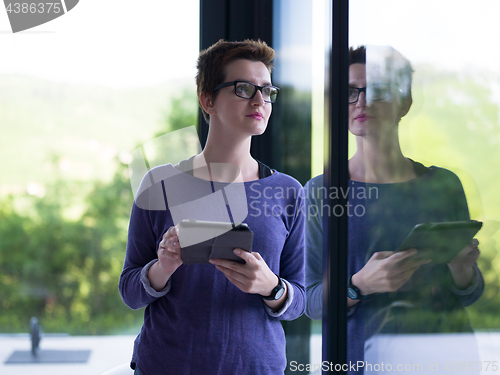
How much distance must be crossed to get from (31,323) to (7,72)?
1.03m

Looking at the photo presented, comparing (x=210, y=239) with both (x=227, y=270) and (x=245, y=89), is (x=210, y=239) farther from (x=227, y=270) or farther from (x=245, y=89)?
(x=245, y=89)

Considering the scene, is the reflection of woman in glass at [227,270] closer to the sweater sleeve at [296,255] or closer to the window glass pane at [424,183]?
the sweater sleeve at [296,255]

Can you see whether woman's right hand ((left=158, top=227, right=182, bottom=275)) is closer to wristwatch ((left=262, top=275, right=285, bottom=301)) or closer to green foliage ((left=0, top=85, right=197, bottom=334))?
wristwatch ((left=262, top=275, right=285, bottom=301))

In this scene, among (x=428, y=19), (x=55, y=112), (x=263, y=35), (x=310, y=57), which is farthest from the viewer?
(x=55, y=112)

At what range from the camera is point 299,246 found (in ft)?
3.16

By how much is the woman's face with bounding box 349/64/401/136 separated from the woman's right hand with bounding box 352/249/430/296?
22cm

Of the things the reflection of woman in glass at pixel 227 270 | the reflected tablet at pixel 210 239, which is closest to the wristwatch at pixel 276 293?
the reflection of woman in glass at pixel 227 270

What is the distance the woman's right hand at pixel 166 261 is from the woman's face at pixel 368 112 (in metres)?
0.43

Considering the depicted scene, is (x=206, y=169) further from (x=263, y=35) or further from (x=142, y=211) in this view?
(x=263, y=35)

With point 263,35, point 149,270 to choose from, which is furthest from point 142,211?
point 263,35

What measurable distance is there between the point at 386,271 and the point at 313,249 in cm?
27

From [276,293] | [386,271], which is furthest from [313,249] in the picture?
[386,271]

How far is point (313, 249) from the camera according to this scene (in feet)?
3.07

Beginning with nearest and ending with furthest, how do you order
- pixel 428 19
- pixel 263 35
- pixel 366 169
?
pixel 428 19, pixel 366 169, pixel 263 35
